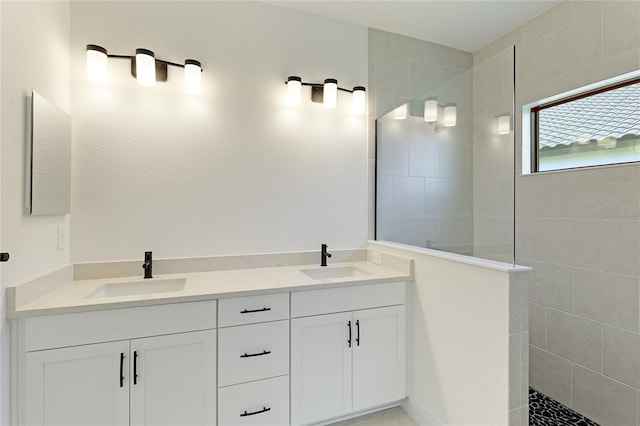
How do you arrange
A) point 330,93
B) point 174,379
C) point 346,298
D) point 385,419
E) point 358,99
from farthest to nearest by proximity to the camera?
point 358,99 < point 330,93 < point 385,419 < point 346,298 < point 174,379

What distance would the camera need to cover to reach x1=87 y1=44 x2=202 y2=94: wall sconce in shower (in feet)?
5.95

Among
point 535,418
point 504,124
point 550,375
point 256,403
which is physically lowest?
point 535,418

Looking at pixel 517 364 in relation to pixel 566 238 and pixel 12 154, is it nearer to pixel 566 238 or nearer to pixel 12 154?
pixel 566 238

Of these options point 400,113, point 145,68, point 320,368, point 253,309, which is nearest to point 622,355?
point 320,368

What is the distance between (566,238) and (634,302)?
1.64ft

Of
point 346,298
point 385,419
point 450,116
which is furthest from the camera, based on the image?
point 450,116

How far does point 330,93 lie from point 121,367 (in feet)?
6.75

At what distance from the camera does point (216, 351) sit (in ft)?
5.32

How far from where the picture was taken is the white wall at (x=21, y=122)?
1.30m

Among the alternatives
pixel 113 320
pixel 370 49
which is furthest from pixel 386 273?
pixel 370 49

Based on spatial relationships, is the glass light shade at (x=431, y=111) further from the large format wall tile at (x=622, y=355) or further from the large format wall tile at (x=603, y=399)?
the large format wall tile at (x=603, y=399)

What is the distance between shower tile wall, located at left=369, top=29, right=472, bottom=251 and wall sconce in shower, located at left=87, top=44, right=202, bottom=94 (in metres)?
1.32

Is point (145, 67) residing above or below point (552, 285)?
above

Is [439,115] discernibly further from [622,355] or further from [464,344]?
[622,355]
